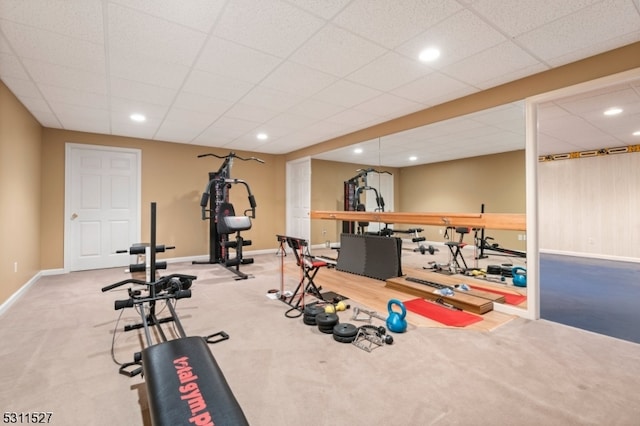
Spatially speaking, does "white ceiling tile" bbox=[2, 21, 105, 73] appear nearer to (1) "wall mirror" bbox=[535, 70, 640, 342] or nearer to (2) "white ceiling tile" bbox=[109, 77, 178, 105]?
(2) "white ceiling tile" bbox=[109, 77, 178, 105]

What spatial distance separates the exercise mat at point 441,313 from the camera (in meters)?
2.97

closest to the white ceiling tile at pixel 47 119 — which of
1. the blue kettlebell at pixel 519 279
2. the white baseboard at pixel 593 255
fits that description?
the blue kettlebell at pixel 519 279

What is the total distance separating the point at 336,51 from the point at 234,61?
3.16 ft

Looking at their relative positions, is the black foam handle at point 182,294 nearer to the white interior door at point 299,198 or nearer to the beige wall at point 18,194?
the beige wall at point 18,194

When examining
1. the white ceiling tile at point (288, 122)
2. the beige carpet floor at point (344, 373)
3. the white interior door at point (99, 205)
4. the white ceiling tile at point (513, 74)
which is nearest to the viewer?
the beige carpet floor at point (344, 373)

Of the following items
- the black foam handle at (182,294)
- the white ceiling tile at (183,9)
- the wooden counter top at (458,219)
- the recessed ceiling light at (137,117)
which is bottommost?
the black foam handle at (182,294)

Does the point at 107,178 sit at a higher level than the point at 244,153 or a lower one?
lower

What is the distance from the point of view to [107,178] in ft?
18.4

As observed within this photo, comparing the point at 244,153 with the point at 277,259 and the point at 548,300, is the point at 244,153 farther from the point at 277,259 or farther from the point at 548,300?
the point at 548,300

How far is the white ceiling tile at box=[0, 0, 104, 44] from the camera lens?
1.98m

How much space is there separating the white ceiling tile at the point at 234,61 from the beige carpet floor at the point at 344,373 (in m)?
2.53

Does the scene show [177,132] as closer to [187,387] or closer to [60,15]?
[60,15]

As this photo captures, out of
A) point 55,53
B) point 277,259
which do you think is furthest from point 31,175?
point 277,259

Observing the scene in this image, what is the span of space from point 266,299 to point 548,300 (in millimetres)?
3551
